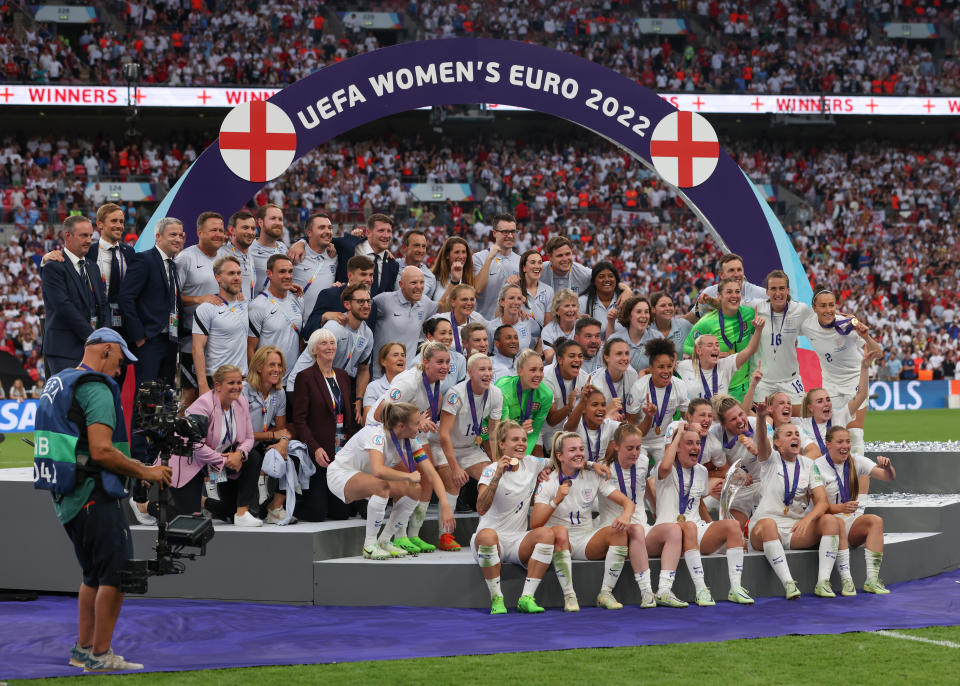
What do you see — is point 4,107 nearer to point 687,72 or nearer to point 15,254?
Answer: point 15,254

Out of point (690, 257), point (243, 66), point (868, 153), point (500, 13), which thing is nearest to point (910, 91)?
point (868, 153)

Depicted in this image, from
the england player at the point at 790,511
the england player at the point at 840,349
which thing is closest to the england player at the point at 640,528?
the england player at the point at 790,511

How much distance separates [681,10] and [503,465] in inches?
1282

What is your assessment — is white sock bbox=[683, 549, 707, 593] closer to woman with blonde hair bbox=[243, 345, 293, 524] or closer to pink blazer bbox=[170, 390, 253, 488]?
woman with blonde hair bbox=[243, 345, 293, 524]

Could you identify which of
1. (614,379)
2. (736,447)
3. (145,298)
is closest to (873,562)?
(736,447)

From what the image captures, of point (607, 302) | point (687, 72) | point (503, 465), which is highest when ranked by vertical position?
point (687, 72)

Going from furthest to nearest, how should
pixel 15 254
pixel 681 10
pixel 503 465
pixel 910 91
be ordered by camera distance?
pixel 681 10 → pixel 910 91 → pixel 15 254 → pixel 503 465

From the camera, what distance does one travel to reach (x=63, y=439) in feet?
18.1

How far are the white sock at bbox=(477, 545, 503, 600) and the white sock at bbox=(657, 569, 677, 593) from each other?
99cm

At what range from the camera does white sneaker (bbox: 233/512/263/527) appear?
7.57m

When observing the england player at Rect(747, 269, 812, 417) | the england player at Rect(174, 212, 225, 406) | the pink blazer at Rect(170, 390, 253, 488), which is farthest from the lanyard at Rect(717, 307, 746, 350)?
the england player at Rect(174, 212, 225, 406)

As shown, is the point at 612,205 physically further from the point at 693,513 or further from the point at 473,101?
the point at 693,513

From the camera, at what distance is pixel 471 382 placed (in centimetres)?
779

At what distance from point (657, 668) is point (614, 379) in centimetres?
286
